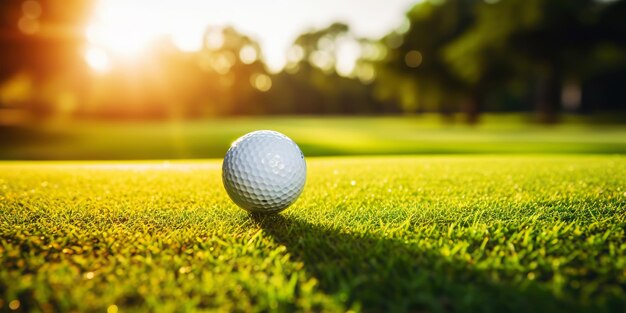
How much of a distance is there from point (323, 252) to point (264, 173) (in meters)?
1.05

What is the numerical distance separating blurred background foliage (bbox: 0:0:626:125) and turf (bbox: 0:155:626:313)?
21233mm

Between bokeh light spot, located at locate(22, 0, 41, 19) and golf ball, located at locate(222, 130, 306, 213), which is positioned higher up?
bokeh light spot, located at locate(22, 0, 41, 19)

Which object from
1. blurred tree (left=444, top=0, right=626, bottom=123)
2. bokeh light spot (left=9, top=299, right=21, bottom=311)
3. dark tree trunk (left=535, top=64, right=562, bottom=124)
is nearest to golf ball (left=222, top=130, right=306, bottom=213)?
bokeh light spot (left=9, top=299, right=21, bottom=311)

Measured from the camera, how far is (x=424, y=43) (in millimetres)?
34438

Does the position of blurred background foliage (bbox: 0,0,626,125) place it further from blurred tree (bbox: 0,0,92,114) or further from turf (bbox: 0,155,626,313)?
turf (bbox: 0,155,626,313)

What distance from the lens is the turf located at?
6.16ft

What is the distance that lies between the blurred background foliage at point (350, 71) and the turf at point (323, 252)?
69.7 ft

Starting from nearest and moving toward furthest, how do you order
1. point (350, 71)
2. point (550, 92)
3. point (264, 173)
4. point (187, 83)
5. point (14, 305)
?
point (14, 305)
point (264, 173)
point (550, 92)
point (187, 83)
point (350, 71)

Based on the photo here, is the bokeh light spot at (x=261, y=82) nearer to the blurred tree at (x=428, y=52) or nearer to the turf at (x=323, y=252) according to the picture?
the blurred tree at (x=428, y=52)

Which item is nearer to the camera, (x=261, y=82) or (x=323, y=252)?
(x=323, y=252)

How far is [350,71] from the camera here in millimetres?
66375

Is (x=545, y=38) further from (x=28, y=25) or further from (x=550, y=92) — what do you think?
(x=28, y=25)

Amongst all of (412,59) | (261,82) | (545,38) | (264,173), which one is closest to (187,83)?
(261,82)

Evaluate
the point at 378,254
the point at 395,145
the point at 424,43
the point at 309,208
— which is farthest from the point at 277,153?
the point at 424,43
